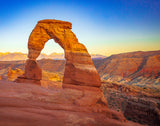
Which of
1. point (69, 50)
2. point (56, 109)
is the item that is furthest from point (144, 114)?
point (56, 109)

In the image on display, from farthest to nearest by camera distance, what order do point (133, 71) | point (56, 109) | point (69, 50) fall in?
1. point (133, 71)
2. point (69, 50)
3. point (56, 109)

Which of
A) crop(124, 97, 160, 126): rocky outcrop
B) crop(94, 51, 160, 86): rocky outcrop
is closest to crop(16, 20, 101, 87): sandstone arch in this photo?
crop(124, 97, 160, 126): rocky outcrop

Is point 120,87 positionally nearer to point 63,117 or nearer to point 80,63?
point 80,63

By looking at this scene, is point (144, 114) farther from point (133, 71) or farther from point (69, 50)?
point (133, 71)

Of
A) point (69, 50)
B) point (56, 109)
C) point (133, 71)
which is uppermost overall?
point (69, 50)

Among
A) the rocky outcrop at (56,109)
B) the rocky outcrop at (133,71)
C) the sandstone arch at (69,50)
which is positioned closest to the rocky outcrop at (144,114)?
the rocky outcrop at (56,109)

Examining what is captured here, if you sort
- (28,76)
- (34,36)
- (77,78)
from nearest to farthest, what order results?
(77,78)
(34,36)
(28,76)

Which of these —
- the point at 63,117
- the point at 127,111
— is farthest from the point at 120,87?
the point at 63,117

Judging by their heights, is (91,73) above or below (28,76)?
above
